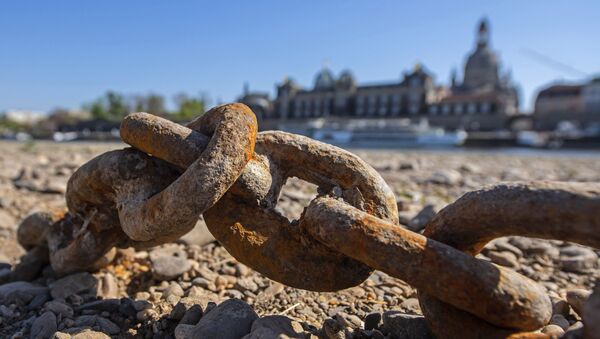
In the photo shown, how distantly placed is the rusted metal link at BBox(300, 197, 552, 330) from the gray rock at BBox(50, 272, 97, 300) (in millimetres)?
1501

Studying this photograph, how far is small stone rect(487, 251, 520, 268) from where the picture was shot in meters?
2.64

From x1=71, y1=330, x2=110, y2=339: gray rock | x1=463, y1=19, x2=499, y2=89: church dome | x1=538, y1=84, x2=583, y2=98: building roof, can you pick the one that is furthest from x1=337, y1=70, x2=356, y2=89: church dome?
x1=71, y1=330, x2=110, y2=339: gray rock

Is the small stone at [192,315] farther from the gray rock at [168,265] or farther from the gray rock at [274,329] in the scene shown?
the gray rock at [168,265]

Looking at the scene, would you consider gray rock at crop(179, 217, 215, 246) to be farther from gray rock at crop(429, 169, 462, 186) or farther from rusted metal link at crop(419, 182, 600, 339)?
gray rock at crop(429, 169, 462, 186)

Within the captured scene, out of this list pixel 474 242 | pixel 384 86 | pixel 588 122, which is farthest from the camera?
pixel 384 86

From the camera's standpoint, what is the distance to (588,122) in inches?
2094

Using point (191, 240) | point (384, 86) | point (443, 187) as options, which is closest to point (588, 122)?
point (384, 86)

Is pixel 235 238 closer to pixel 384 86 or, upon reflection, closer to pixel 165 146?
pixel 165 146

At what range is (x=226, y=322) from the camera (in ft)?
4.90

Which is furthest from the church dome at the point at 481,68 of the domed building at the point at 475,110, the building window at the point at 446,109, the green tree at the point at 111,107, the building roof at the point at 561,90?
the green tree at the point at 111,107

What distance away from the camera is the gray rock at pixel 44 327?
63.1 inches

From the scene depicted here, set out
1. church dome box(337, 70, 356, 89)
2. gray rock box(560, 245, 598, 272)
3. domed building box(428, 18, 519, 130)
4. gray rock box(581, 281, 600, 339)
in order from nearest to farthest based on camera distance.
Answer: gray rock box(581, 281, 600, 339) → gray rock box(560, 245, 598, 272) → domed building box(428, 18, 519, 130) → church dome box(337, 70, 356, 89)

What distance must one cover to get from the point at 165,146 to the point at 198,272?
1152mm

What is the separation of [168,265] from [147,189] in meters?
0.95
